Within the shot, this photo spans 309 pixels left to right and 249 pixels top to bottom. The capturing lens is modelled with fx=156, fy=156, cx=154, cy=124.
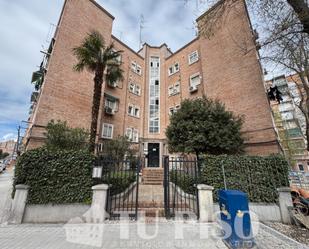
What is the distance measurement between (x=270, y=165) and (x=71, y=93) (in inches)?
598

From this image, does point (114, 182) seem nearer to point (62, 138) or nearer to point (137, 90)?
point (62, 138)

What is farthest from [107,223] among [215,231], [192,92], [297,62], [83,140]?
[192,92]

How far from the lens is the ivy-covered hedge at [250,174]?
694cm

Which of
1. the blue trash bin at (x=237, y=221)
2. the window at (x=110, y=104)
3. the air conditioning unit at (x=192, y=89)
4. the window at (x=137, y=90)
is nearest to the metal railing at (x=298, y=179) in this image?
the blue trash bin at (x=237, y=221)

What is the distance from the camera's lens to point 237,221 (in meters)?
4.21

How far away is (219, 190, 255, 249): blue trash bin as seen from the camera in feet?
13.7

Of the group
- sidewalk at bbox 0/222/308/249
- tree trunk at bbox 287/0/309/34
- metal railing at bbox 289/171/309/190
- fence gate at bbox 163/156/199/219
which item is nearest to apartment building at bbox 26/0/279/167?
tree trunk at bbox 287/0/309/34

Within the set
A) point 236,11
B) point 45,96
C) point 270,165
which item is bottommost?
point 270,165

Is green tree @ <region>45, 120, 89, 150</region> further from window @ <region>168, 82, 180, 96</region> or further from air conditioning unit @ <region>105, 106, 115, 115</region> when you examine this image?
window @ <region>168, 82, 180, 96</region>

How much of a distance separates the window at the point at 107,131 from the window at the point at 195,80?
10.6 meters

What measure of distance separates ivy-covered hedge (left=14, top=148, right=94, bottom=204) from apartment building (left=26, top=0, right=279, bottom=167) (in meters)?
6.41

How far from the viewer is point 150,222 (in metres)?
5.95

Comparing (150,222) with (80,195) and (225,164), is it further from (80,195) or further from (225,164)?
(225,164)

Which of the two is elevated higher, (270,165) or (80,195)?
(270,165)
